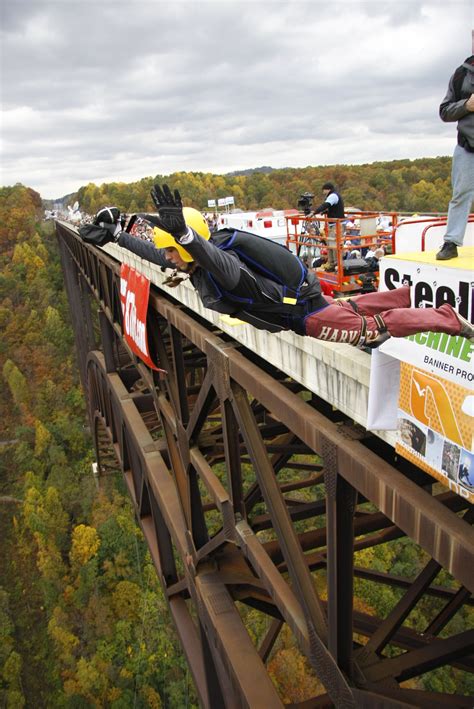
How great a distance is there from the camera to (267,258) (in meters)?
3.31

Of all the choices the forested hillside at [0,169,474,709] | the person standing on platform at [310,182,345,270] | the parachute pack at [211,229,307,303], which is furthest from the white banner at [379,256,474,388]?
the forested hillside at [0,169,474,709]

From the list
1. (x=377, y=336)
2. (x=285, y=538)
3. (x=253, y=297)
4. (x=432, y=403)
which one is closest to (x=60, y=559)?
(x=285, y=538)

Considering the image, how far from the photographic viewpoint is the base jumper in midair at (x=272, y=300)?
9.29 feet

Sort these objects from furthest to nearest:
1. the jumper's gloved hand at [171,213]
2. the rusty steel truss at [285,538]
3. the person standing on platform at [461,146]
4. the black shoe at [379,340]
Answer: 1. the person standing on platform at [461,146]
2. the black shoe at [379,340]
3. the jumper's gloved hand at [171,213]
4. the rusty steel truss at [285,538]

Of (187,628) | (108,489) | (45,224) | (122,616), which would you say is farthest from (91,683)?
(45,224)

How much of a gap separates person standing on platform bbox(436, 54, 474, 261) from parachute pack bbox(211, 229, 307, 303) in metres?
1.19

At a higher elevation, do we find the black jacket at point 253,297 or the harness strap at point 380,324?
the black jacket at point 253,297

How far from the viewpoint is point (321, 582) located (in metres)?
29.5

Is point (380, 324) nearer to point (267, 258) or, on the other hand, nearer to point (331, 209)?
point (267, 258)

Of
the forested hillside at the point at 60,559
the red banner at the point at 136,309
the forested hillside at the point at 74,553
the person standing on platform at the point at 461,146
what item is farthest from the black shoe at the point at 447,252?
the forested hillside at the point at 60,559

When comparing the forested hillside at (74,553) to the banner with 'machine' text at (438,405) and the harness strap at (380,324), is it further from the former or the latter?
the banner with 'machine' text at (438,405)

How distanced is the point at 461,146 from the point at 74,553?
41905 mm

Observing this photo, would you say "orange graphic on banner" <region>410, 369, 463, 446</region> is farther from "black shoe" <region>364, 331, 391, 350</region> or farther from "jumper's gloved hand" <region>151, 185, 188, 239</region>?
"jumper's gloved hand" <region>151, 185, 188, 239</region>

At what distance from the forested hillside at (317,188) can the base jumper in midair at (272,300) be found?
70.9 feet
